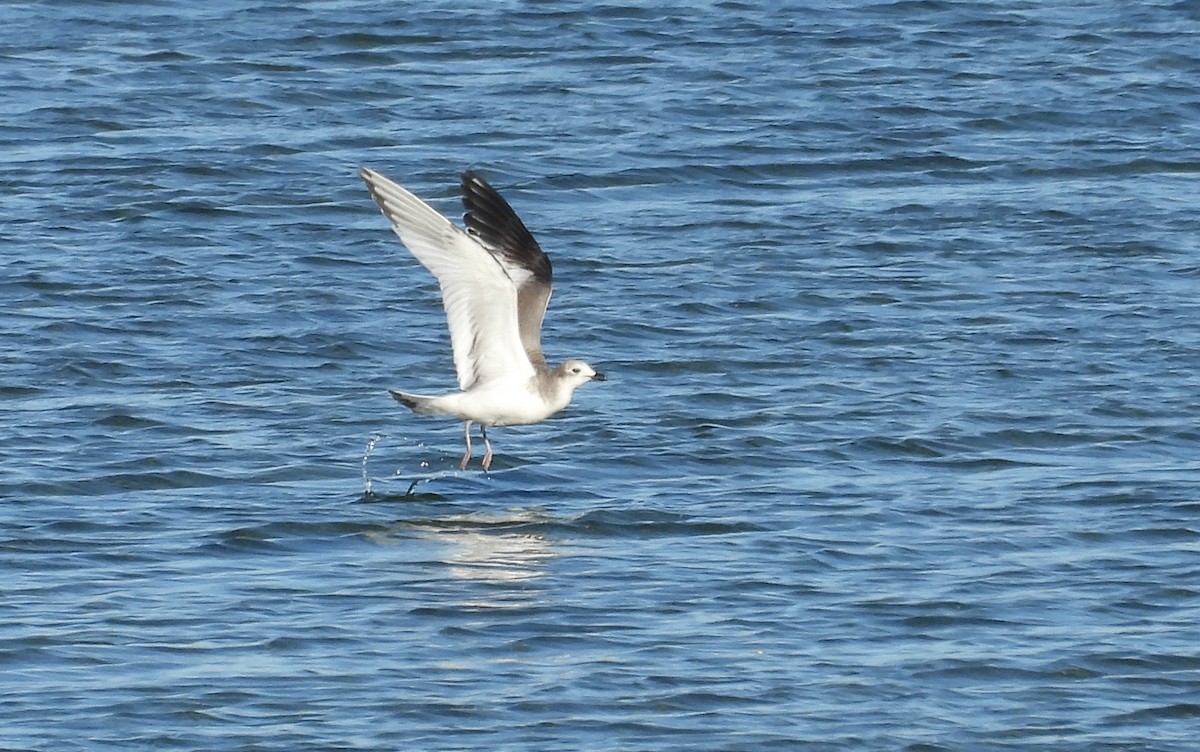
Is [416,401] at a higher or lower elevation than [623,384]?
higher

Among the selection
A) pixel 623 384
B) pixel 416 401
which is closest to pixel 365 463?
pixel 416 401

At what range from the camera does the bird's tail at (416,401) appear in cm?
1188

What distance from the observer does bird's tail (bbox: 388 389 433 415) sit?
468 inches

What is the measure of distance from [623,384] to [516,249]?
215cm

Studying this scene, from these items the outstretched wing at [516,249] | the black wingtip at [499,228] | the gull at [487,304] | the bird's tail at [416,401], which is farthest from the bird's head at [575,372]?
the bird's tail at [416,401]

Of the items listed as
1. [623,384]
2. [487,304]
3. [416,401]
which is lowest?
[623,384]

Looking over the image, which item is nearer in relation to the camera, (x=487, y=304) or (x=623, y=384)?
(x=487, y=304)

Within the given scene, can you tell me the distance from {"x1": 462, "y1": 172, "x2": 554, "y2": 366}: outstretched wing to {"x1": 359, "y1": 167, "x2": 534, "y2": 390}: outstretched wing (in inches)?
6.6

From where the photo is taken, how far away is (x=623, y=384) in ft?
47.8

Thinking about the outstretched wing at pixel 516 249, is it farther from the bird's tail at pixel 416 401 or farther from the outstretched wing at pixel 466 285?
the bird's tail at pixel 416 401

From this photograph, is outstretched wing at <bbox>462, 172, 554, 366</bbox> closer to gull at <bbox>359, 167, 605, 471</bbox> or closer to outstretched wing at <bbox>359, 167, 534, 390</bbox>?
gull at <bbox>359, 167, 605, 471</bbox>

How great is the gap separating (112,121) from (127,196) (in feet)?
Result: 7.87

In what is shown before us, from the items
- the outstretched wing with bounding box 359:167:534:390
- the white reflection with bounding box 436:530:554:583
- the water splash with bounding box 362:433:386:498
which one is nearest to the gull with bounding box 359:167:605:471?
the outstretched wing with bounding box 359:167:534:390

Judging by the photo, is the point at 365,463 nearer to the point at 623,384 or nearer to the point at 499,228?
the point at 499,228
